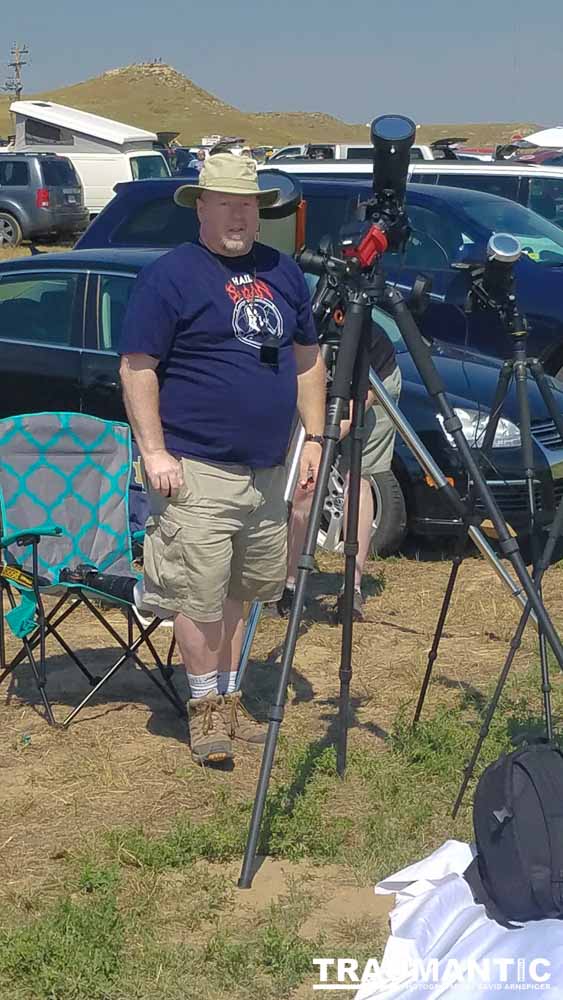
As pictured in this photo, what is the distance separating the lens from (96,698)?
5.16 m

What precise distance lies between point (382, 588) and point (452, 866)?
297cm

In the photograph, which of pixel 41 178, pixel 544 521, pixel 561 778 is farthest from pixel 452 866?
pixel 41 178

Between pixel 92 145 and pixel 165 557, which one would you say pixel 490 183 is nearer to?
pixel 165 557

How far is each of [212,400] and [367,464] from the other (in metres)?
2.00

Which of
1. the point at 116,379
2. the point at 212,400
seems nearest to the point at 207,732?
the point at 212,400

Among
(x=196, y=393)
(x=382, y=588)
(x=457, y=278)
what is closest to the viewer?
(x=196, y=393)

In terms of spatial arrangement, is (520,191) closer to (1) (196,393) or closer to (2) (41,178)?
(1) (196,393)

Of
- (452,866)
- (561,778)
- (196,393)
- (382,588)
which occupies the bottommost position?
(382,588)

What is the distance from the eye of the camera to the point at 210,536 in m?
4.27

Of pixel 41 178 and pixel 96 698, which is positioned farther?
pixel 41 178

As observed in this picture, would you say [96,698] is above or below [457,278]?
below

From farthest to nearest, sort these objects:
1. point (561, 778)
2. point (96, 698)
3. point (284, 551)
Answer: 1. point (96, 698)
2. point (284, 551)
3. point (561, 778)

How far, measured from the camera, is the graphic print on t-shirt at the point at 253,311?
414 cm

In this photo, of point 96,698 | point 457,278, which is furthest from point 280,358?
point 457,278
